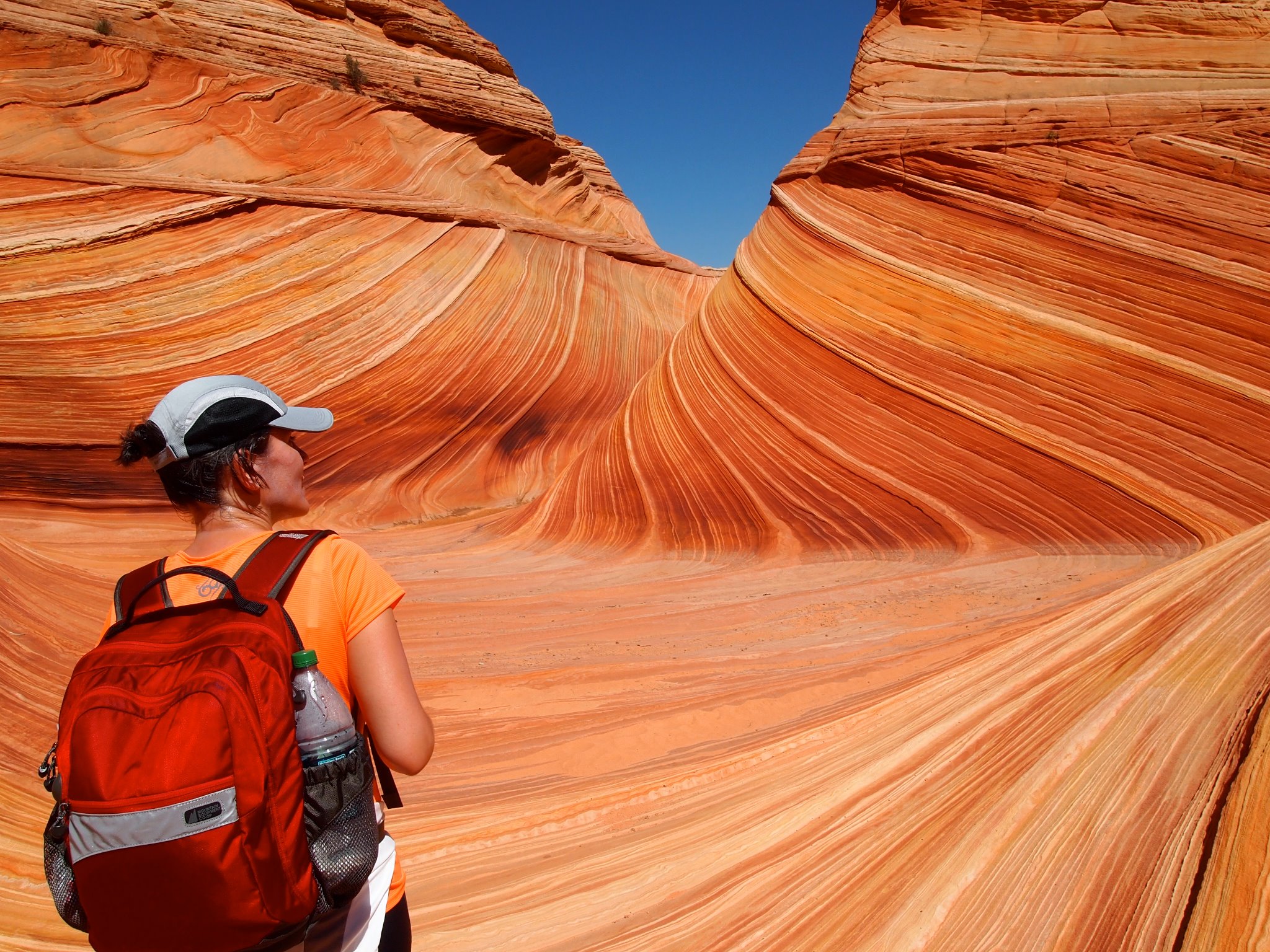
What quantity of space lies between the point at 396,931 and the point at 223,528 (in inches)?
28.0

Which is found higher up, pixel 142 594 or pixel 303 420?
pixel 303 420

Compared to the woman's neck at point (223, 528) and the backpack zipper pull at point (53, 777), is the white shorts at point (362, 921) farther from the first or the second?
the woman's neck at point (223, 528)

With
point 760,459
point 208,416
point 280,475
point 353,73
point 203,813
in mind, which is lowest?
point 760,459

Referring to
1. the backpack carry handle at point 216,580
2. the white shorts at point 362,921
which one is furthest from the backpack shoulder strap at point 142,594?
the white shorts at point 362,921

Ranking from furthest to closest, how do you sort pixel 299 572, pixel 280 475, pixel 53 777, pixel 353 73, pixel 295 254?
pixel 353 73 → pixel 295 254 → pixel 280 475 → pixel 299 572 → pixel 53 777

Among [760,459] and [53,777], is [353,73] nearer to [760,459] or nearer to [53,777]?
[760,459]

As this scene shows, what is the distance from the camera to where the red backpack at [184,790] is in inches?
35.9

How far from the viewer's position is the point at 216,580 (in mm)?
1076

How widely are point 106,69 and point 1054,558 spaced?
32.2 ft

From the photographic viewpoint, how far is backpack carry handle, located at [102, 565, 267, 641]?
103 centimetres

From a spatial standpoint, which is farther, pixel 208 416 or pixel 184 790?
pixel 208 416

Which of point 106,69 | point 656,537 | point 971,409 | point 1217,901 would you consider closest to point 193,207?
point 106,69

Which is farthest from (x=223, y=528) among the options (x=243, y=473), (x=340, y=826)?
(x=340, y=826)

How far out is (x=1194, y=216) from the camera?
4.28 meters
